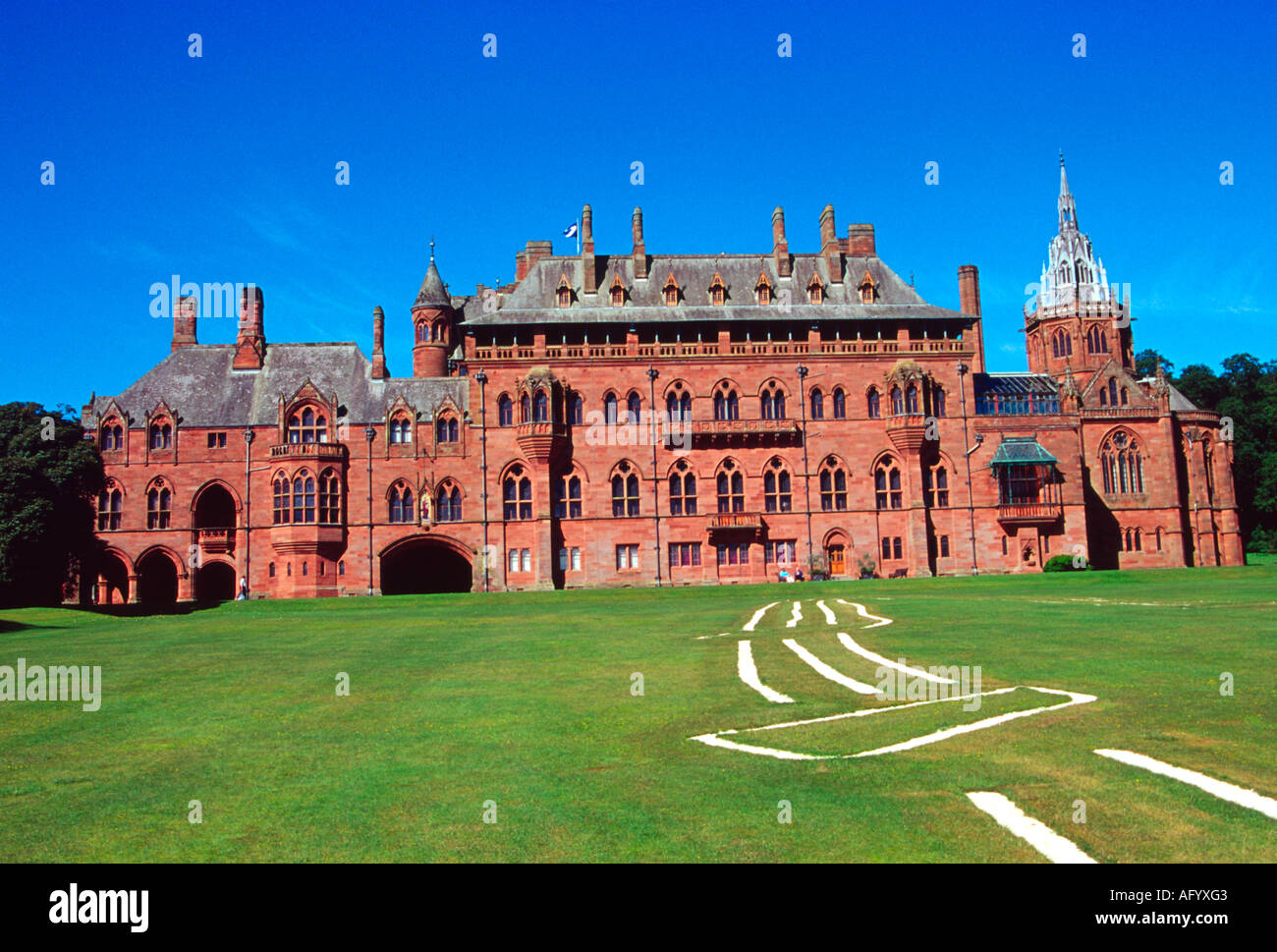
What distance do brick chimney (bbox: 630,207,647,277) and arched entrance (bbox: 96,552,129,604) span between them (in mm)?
38494

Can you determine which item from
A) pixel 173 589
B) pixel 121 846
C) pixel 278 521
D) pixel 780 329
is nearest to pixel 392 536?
pixel 278 521

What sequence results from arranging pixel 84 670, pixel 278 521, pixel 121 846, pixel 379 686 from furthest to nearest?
1. pixel 278 521
2. pixel 84 670
3. pixel 379 686
4. pixel 121 846

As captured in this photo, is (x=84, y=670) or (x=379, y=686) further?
(x=84, y=670)

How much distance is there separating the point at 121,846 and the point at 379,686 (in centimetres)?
1015

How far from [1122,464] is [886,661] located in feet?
182

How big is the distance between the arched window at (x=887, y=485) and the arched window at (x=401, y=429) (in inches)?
1176

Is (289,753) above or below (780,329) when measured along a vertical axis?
below

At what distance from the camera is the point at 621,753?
1317 cm

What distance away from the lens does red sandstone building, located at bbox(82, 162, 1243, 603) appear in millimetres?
62750

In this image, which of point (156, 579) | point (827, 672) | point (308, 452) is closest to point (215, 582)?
point (156, 579)

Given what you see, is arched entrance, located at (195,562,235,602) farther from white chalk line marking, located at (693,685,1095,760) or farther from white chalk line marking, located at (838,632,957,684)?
white chalk line marking, located at (693,685,1095,760)
